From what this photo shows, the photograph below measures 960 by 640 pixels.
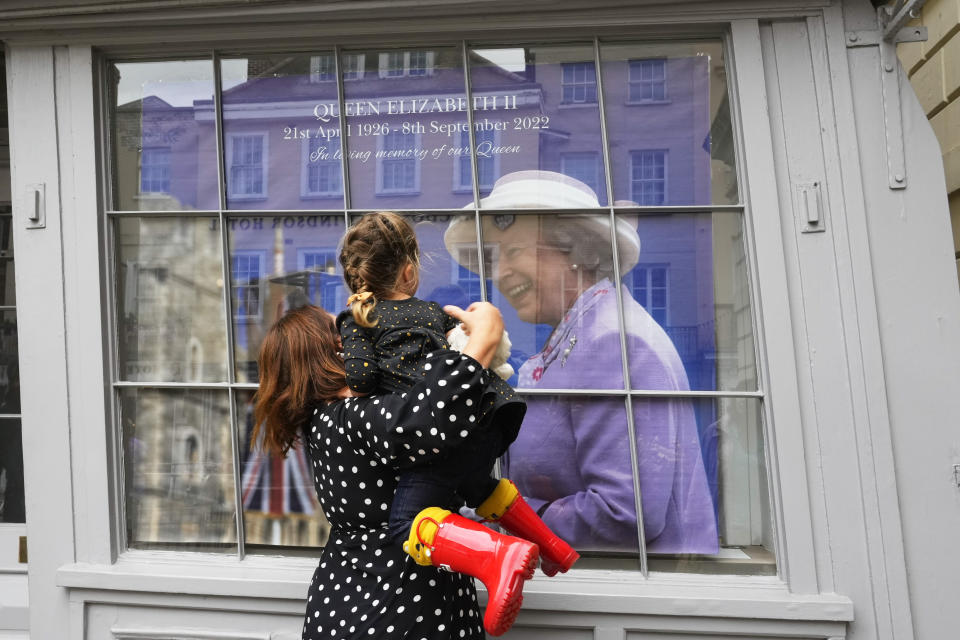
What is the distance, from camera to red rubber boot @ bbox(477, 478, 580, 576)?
2145 millimetres

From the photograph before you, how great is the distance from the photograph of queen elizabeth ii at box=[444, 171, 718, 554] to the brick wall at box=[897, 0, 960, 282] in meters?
1.54

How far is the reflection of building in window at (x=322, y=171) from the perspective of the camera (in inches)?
115

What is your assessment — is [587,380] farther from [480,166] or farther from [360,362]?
[360,362]

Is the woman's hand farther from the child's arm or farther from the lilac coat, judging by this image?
the lilac coat

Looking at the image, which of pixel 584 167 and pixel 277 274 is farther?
pixel 277 274

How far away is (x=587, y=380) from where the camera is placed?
2.77 metres

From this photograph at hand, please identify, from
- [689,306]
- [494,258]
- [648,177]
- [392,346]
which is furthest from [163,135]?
[689,306]

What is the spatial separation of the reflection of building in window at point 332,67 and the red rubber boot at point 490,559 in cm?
192

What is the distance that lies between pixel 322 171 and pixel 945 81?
9.09 ft

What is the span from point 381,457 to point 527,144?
1497 mm

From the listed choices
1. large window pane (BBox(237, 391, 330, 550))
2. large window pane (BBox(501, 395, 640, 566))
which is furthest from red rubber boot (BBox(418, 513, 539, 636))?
large window pane (BBox(237, 391, 330, 550))

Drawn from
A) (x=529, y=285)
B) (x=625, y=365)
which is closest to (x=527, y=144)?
(x=529, y=285)

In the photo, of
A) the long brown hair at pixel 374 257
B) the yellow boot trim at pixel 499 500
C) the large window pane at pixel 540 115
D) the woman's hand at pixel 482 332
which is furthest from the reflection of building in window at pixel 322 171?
the yellow boot trim at pixel 499 500

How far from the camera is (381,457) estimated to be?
1.88m
